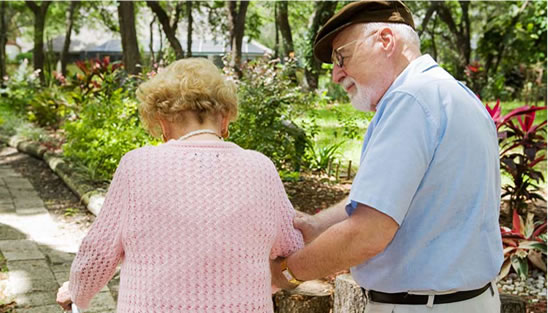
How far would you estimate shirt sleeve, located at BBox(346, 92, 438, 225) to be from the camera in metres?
1.60

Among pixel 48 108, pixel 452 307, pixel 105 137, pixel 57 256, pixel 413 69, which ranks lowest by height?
pixel 48 108

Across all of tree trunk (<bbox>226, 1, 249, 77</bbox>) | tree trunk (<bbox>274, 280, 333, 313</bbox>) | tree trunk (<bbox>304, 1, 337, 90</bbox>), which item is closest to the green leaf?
tree trunk (<bbox>274, 280, 333, 313</bbox>)

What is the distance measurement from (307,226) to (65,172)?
6656 millimetres

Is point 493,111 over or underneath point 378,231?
underneath

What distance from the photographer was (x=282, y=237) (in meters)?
2.06

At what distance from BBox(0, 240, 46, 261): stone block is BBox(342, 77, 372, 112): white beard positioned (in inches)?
152

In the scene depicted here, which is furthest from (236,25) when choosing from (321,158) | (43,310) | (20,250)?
(43,310)

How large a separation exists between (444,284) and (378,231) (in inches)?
9.9

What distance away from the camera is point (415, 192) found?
1.65 m

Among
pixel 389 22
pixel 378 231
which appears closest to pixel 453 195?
pixel 378 231

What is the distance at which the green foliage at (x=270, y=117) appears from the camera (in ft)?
20.3

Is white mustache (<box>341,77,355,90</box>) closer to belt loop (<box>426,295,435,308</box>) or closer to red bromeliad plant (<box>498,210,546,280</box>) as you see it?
belt loop (<box>426,295,435,308</box>)

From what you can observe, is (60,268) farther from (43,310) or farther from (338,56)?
(338,56)

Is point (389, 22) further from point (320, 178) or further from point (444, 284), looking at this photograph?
point (320, 178)
